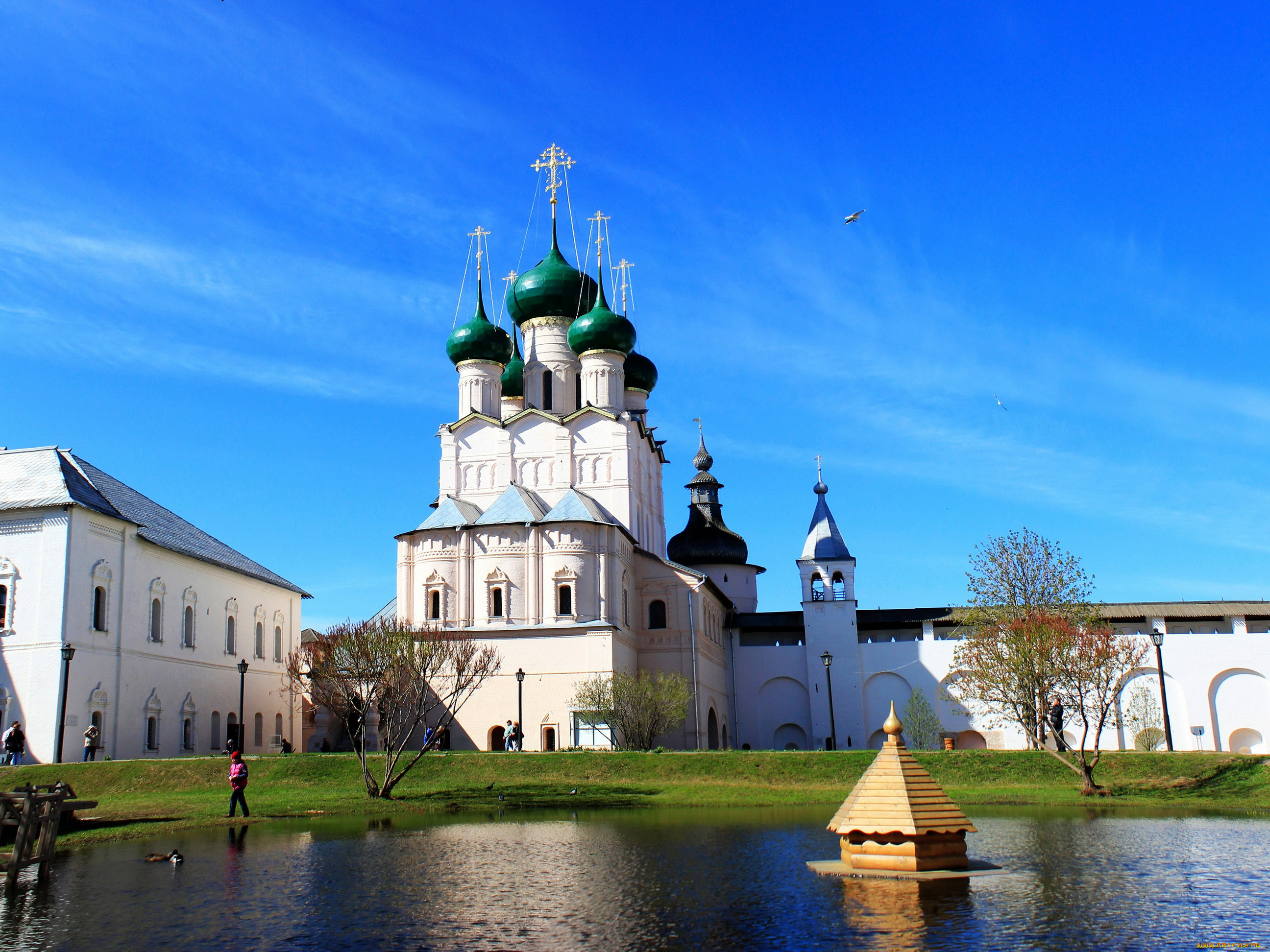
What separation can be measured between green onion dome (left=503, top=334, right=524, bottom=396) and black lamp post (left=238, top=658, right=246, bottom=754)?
586 inches

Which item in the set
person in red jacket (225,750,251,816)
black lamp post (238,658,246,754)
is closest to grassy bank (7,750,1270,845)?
person in red jacket (225,750,251,816)

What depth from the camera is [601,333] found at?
1633 inches

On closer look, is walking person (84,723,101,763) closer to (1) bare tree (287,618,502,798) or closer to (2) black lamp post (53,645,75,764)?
(2) black lamp post (53,645,75,764)

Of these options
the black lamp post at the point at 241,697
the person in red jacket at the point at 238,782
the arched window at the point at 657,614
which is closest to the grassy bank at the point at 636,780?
the person in red jacket at the point at 238,782

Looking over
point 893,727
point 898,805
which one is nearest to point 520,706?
point 893,727

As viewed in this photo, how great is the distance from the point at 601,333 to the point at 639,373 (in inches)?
192

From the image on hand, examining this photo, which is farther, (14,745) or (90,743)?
(90,743)

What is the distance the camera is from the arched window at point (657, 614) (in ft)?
132

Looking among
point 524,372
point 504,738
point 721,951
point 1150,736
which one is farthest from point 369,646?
point 1150,736

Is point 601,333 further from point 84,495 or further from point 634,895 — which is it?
point 634,895

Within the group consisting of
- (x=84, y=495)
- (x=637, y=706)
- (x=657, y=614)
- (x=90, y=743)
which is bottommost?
(x=90, y=743)

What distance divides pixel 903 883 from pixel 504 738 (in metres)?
23.1

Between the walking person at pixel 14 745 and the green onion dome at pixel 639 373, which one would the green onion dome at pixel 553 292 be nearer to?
the green onion dome at pixel 639 373

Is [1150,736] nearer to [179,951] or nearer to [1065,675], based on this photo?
[1065,675]
